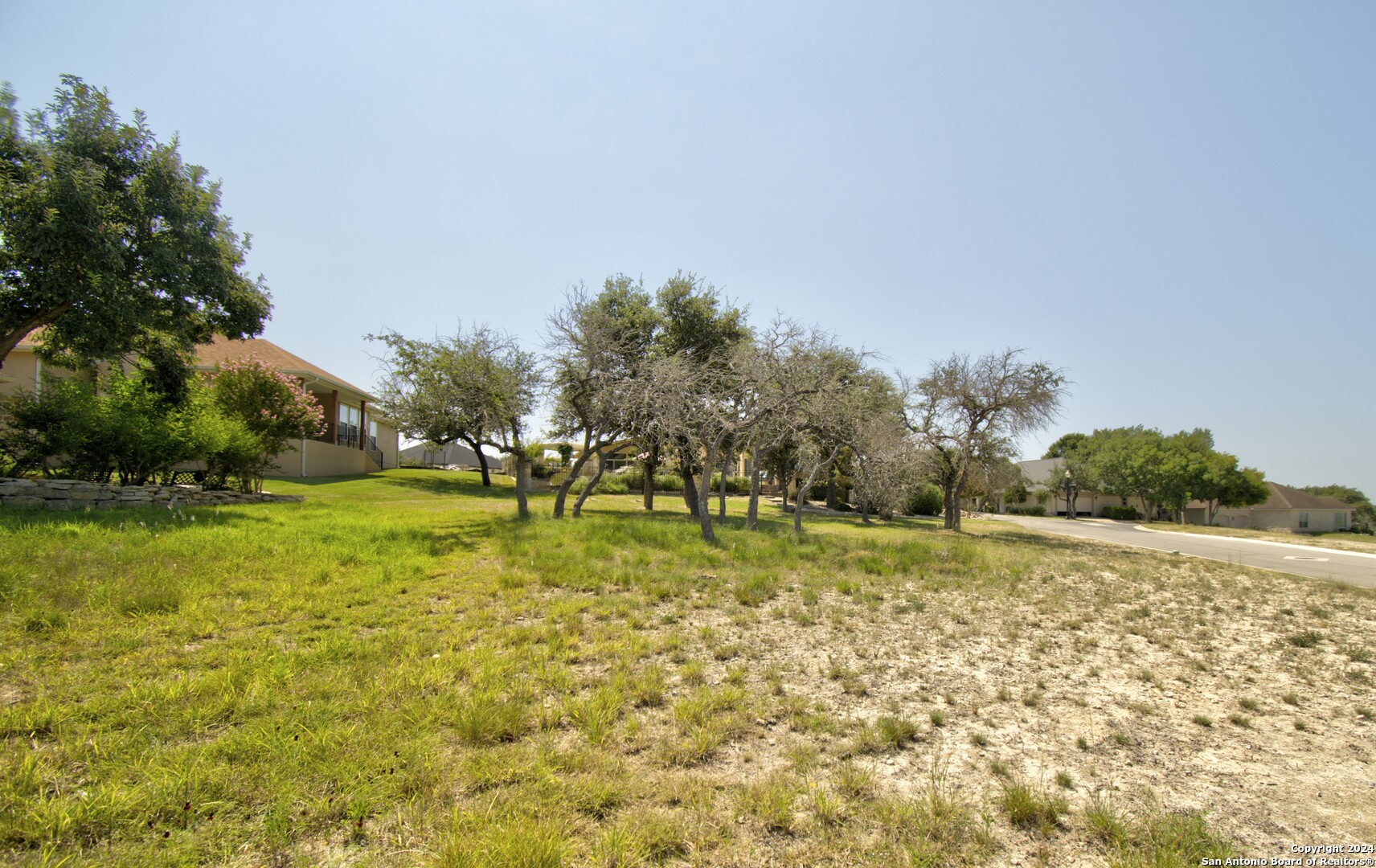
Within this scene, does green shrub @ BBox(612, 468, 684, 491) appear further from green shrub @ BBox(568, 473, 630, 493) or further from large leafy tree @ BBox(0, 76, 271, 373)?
large leafy tree @ BBox(0, 76, 271, 373)

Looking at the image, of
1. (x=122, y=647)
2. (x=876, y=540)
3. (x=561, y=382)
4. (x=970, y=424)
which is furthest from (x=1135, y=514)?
(x=122, y=647)

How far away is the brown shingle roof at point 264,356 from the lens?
959 inches

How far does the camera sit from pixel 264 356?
25.4 metres

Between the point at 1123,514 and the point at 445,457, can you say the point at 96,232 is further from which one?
the point at 1123,514

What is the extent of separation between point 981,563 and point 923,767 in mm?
8446

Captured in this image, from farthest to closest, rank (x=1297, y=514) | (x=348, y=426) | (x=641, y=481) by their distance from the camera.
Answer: (x=1297, y=514) < (x=641, y=481) < (x=348, y=426)

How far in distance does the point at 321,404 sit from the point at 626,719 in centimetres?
2918

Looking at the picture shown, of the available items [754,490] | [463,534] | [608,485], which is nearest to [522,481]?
[463,534]

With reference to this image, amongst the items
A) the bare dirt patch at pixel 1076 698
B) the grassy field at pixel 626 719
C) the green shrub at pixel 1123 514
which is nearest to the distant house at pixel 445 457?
the grassy field at pixel 626 719

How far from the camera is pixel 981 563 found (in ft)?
34.3

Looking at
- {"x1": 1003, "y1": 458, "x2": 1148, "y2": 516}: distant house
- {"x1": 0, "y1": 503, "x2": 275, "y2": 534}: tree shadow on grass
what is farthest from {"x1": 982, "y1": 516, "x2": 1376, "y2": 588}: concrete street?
{"x1": 1003, "y1": 458, "x2": 1148, "y2": 516}: distant house

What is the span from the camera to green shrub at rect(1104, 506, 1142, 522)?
185 ft

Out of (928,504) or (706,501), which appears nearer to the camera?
(706,501)

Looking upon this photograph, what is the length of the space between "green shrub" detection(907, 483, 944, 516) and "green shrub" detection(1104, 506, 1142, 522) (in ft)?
97.6
